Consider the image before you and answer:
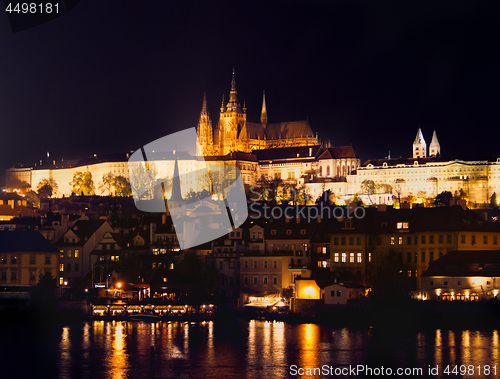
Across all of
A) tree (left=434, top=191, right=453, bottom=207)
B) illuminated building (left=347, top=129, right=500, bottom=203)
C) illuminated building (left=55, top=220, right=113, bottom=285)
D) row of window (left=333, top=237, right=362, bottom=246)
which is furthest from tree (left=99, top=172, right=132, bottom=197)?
row of window (left=333, top=237, right=362, bottom=246)

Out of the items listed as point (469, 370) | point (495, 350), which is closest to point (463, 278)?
point (495, 350)

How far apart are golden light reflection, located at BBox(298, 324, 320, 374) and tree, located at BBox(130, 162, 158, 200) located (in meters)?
110

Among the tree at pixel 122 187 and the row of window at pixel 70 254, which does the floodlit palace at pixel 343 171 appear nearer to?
the tree at pixel 122 187

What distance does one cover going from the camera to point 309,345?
43.0m

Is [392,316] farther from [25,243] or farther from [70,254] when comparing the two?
[25,243]

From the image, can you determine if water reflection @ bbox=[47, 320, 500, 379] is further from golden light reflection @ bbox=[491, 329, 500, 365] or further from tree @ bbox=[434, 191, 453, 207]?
tree @ bbox=[434, 191, 453, 207]

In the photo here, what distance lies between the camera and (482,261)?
1986 inches

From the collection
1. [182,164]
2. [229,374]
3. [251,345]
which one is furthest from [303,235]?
[182,164]

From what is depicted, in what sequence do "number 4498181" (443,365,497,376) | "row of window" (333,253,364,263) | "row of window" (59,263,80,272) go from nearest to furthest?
"number 4498181" (443,365,497,376) < "row of window" (333,253,364,263) < "row of window" (59,263,80,272)

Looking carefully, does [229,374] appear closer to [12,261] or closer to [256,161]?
[12,261]

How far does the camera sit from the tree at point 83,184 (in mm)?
178900

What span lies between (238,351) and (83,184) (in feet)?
465

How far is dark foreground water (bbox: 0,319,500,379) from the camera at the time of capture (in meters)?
38.1

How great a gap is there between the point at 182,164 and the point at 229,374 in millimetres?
152601
